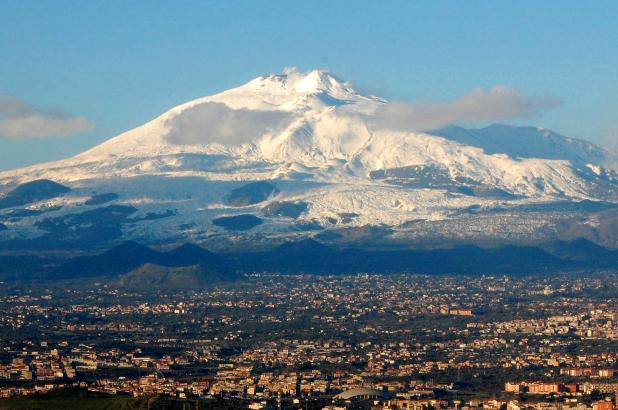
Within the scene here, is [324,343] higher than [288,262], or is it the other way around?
[288,262]

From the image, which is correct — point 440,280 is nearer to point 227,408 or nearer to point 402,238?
point 402,238

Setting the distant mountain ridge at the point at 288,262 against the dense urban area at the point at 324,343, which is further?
the distant mountain ridge at the point at 288,262

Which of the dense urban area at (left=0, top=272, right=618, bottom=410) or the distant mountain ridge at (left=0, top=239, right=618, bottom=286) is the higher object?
the distant mountain ridge at (left=0, top=239, right=618, bottom=286)

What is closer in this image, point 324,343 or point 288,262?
point 324,343

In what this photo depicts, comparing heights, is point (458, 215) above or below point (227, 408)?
above

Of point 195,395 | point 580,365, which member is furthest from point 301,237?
point 195,395

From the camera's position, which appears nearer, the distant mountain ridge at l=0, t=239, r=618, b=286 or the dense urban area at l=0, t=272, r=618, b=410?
the dense urban area at l=0, t=272, r=618, b=410

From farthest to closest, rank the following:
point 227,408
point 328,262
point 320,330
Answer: point 328,262, point 320,330, point 227,408

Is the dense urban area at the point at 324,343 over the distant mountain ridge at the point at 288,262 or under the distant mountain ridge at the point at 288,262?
under
